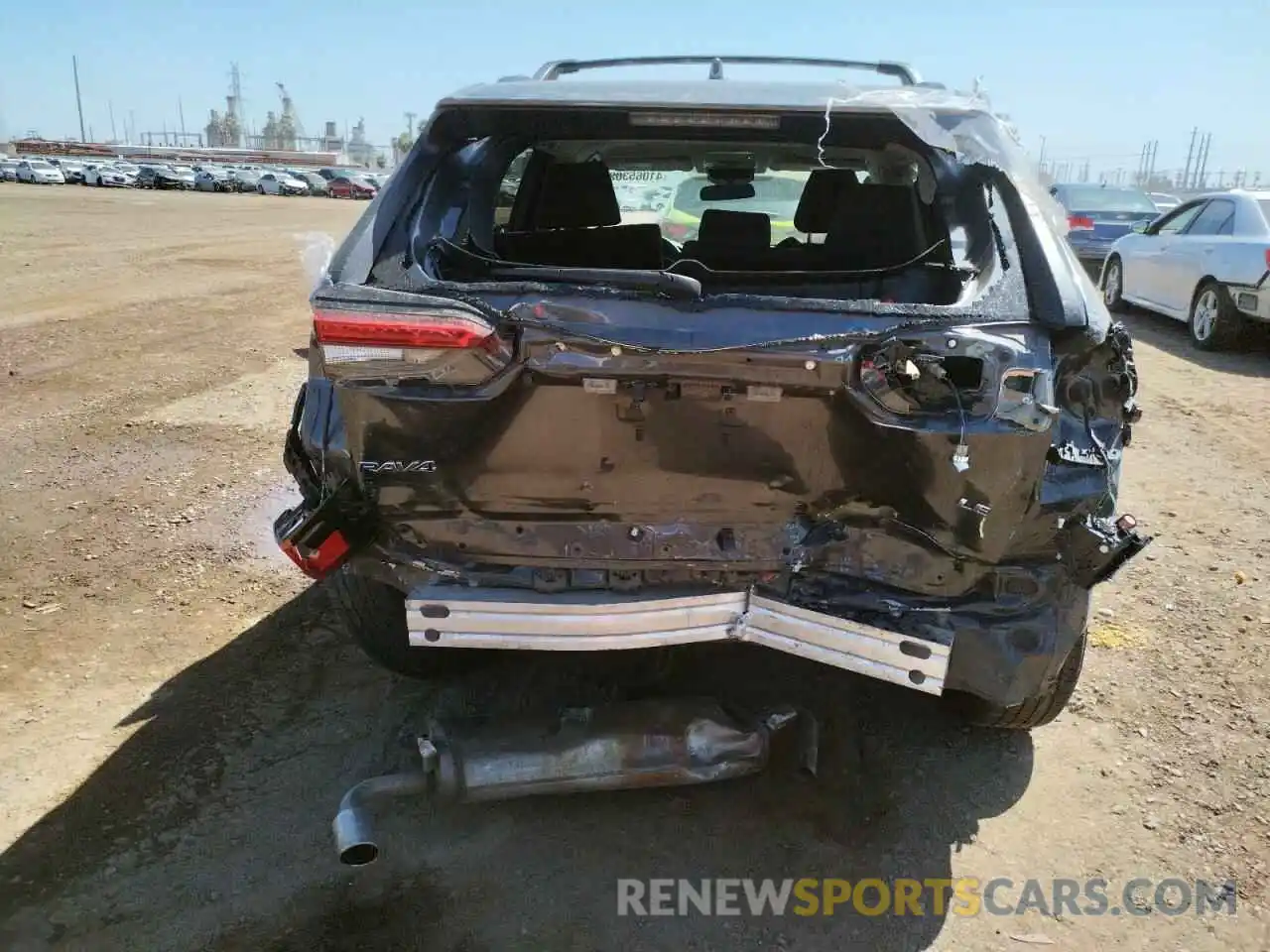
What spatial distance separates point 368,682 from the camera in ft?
11.0

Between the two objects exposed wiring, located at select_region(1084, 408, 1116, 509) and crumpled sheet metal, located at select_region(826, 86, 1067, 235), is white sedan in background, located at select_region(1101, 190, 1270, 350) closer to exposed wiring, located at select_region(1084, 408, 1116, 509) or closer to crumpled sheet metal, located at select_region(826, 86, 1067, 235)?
crumpled sheet metal, located at select_region(826, 86, 1067, 235)

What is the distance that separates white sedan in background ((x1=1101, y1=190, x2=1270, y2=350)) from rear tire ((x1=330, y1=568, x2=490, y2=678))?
803cm

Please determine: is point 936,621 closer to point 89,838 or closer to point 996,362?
point 996,362

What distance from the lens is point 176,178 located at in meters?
56.0

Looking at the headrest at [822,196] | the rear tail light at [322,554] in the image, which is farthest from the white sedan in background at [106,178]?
the rear tail light at [322,554]

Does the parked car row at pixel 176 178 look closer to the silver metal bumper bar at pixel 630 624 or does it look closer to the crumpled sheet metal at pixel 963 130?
the crumpled sheet metal at pixel 963 130

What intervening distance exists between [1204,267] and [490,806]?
9.05 meters

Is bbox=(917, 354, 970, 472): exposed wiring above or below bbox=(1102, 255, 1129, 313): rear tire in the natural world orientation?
above

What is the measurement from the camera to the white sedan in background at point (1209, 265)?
845 centimetres

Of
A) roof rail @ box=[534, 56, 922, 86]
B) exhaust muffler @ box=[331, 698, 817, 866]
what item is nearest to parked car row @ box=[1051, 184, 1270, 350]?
roof rail @ box=[534, 56, 922, 86]

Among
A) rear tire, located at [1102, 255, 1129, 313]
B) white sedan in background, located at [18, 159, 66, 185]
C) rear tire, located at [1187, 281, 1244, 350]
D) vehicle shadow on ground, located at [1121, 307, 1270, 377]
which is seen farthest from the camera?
white sedan in background, located at [18, 159, 66, 185]

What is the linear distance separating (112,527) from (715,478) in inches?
132

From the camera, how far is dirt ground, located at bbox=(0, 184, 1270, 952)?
2359 millimetres

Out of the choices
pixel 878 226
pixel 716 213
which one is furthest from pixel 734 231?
pixel 878 226
